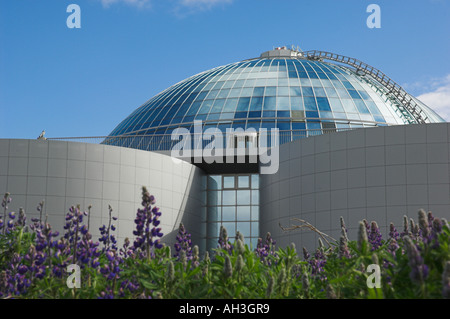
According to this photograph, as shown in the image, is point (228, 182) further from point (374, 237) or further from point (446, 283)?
point (446, 283)

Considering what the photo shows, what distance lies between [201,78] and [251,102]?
902cm

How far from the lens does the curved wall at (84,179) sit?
95.1 ft

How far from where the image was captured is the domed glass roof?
127 feet

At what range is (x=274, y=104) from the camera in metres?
39.8

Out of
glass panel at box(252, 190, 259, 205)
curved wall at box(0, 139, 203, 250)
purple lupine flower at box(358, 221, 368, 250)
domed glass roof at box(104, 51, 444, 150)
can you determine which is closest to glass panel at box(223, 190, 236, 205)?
glass panel at box(252, 190, 259, 205)

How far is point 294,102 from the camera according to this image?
131 ft

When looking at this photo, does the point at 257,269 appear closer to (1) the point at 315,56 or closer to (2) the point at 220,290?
(2) the point at 220,290
